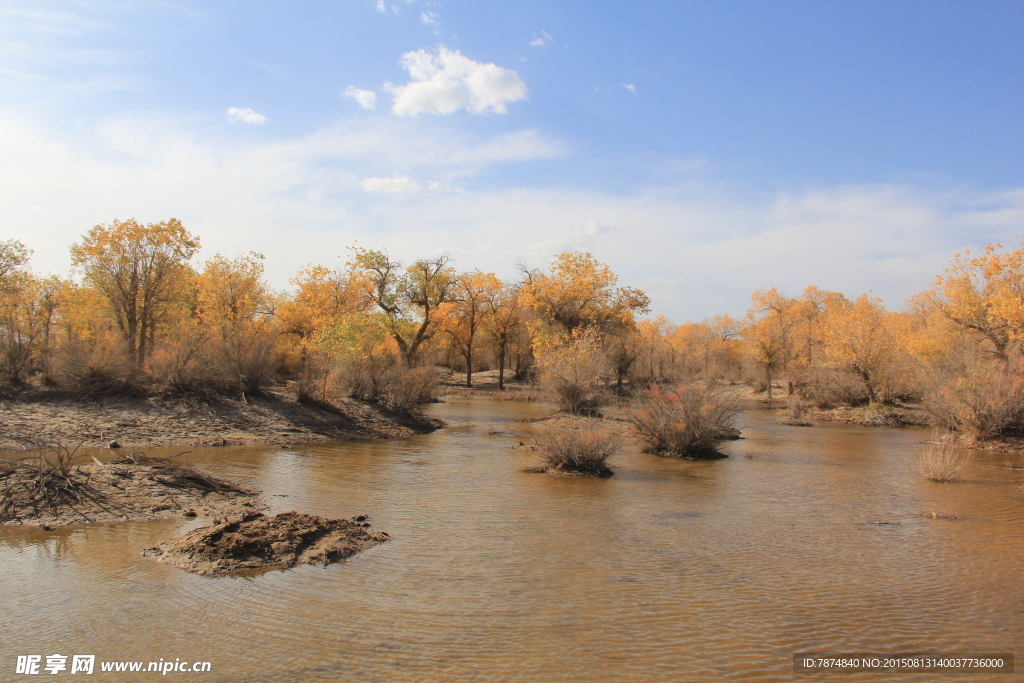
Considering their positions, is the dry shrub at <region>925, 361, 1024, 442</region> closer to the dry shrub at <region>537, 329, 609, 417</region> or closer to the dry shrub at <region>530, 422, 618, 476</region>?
the dry shrub at <region>537, 329, 609, 417</region>

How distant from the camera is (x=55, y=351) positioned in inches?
746

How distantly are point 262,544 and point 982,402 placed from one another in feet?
79.1

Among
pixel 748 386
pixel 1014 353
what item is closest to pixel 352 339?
pixel 1014 353

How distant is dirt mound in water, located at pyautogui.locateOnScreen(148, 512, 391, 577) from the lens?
7.27 metres

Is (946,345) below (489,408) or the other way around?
the other way around

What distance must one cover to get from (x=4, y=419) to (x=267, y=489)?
9.46 meters

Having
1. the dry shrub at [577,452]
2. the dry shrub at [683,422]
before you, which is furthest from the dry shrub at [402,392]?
the dry shrub at [577,452]

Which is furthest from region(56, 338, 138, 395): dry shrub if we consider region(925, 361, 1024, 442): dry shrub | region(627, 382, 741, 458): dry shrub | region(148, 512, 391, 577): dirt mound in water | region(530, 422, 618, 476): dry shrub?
region(925, 361, 1024, 442): dry shrub

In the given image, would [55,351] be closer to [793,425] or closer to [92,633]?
[92,633]

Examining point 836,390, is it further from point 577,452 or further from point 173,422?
point 173,422

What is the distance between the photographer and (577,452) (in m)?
14.6

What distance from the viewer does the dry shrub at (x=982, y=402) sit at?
2039 cm

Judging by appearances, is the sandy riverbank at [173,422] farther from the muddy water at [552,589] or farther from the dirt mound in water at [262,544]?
the dirt mound in water at [262,544]

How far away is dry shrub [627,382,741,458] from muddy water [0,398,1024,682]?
4798 millimetres
